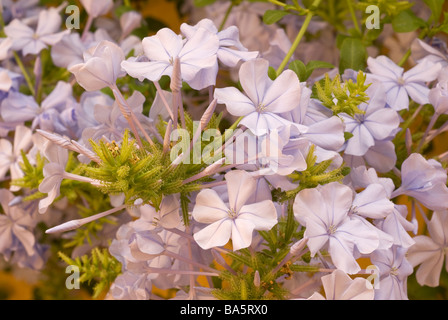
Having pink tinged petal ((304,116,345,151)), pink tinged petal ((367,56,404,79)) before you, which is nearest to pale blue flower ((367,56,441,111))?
pink tinged petal ((367,56,404,79))

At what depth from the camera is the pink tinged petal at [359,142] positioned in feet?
1.56

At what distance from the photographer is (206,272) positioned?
0.47m

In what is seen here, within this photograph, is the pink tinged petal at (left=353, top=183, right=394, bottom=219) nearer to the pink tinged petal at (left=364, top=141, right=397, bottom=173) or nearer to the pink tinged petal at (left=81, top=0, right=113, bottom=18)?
the pink tinged petal at (left=364, top=141, right=397, bottom=173)

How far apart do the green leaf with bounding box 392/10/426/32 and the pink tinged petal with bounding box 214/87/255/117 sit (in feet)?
0.80

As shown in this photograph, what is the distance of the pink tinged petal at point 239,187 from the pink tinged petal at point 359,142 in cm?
11

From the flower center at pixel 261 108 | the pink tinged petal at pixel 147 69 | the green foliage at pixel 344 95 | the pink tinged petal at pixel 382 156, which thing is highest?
the pink tinged petal at pixel 147 69

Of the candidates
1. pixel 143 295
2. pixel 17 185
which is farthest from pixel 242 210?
pixel 17 185

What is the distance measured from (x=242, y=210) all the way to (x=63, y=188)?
0.73 feet

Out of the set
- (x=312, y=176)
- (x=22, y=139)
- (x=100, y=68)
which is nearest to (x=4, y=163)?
(x=22, y=139)

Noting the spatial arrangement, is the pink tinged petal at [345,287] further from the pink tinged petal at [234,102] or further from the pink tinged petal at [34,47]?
the pink tinged petal at [34,47]

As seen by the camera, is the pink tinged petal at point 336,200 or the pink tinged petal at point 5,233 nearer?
the pink tinged petal at point 336,200

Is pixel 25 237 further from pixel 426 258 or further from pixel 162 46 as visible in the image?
pixel 426 258

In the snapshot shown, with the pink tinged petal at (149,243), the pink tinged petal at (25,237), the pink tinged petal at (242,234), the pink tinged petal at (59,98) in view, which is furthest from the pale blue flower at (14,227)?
the pink tinged petal at (242,234)
